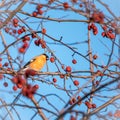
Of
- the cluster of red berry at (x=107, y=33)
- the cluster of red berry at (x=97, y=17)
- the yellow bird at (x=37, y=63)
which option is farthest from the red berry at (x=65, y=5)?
the yellow bird at (x=37, y=63)

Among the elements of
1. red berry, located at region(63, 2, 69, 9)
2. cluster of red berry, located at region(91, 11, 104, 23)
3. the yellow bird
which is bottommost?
cluster of red berry, located at region(91, 11, 104, 23)

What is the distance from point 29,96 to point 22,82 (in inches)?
4.9

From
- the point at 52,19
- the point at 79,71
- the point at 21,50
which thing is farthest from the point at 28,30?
the point at 21,50

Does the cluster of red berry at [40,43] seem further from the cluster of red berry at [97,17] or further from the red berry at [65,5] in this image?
the cluster of red berry at [97,17]

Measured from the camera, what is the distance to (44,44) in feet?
12.9

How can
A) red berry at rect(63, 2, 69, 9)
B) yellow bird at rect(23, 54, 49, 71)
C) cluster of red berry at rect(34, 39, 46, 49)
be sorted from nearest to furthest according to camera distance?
red berry at rect(63, 2, 69, 9)
cluster of red berry at rect(34, 39, 46, 49)
yellow bird at rect(23, 54, 49, 71)

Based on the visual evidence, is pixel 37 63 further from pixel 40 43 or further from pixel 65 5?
pixel 65 5

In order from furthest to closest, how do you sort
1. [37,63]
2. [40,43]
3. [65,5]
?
[37,63] → [40,43] → [65,5]

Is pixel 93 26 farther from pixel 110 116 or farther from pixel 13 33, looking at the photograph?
pixel 110 116

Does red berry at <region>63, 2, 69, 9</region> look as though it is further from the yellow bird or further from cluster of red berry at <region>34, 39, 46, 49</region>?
the yellow bird

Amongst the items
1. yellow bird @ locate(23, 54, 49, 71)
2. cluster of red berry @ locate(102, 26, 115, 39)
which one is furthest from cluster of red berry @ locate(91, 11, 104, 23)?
yellow bird @ locate(23, 54, 49, 71)

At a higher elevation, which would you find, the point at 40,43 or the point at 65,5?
the point at 40,43

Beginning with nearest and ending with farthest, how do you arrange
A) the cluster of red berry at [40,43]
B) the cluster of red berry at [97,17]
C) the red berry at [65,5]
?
1. the cluster of red berry at [97,17]
2. the red berry at [65,5]
3. the cluster of red berry at [40,43]

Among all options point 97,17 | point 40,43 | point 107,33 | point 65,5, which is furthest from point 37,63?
point 97,17
